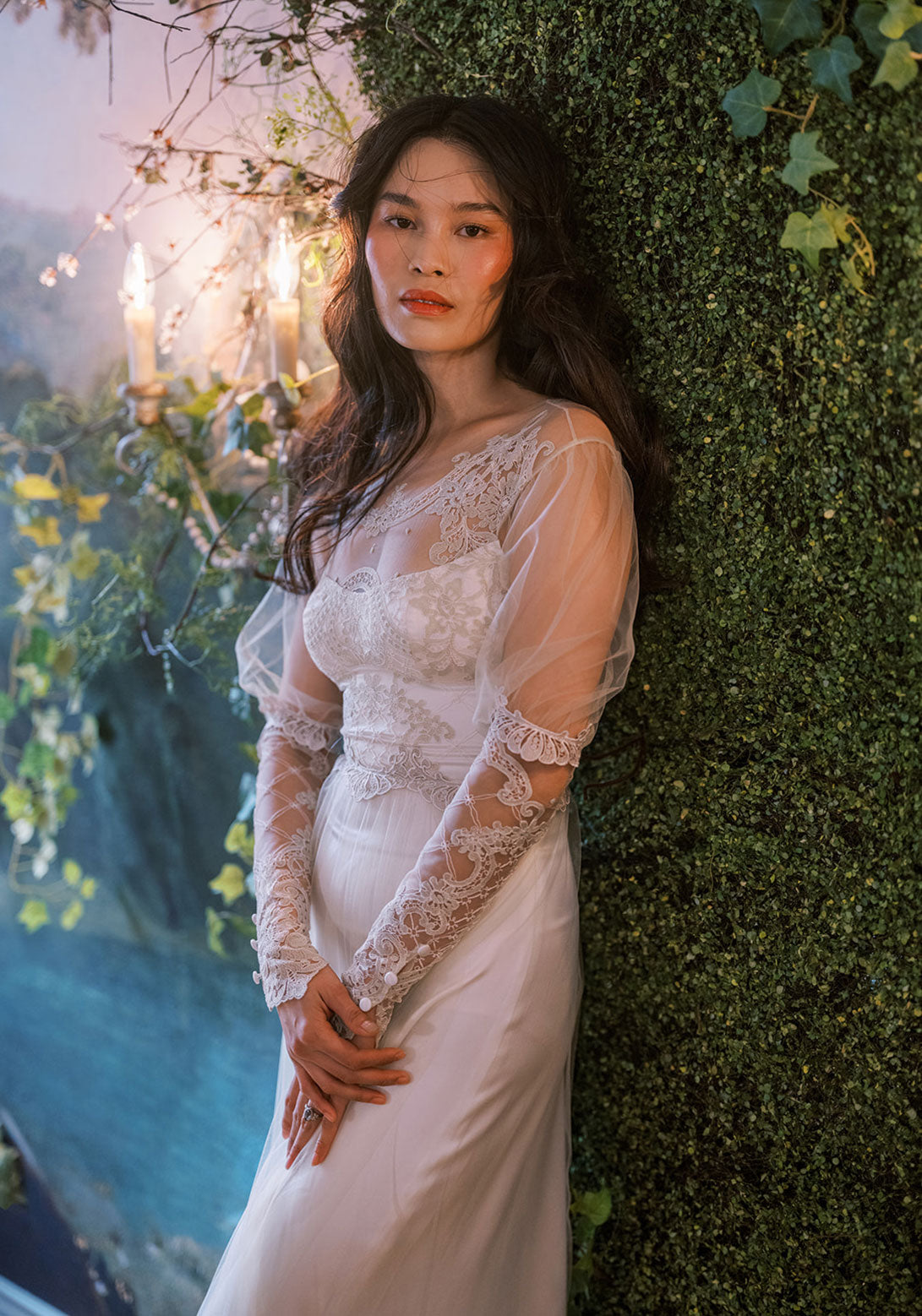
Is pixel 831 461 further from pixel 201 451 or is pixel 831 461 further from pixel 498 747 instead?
pixel 201 451

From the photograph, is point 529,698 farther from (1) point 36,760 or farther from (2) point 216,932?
(1) point 36,760

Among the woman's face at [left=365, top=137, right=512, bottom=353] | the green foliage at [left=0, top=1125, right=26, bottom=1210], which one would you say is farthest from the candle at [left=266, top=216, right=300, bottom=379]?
the green foliage at [left=0, top=1125, right=26, bottom=1210]

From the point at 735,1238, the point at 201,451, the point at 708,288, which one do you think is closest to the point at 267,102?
the point at 201,451

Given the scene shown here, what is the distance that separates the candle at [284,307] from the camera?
1.92 meters

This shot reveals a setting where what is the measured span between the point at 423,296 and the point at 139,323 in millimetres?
763

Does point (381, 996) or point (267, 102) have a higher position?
point (267, 102)

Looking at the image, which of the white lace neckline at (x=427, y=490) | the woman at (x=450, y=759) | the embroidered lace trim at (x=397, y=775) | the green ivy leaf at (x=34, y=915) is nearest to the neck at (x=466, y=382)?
the woman at (x=450, y=759)

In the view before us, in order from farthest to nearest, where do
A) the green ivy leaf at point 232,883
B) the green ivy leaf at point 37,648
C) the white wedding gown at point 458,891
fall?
the green ivy leaf at point 37,648 < the green ivy leaf at point 232,883 < the white wedding gown at point 458,891

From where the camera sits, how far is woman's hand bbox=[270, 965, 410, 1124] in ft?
4.61

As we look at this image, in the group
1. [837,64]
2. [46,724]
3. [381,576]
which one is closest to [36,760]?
[46,724]

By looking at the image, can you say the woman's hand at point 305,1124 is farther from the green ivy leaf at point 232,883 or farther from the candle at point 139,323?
the candle at point 139,323

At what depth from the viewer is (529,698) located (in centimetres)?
138

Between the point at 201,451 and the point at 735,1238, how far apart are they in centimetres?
Answer: 168

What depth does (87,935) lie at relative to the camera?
104 inches
